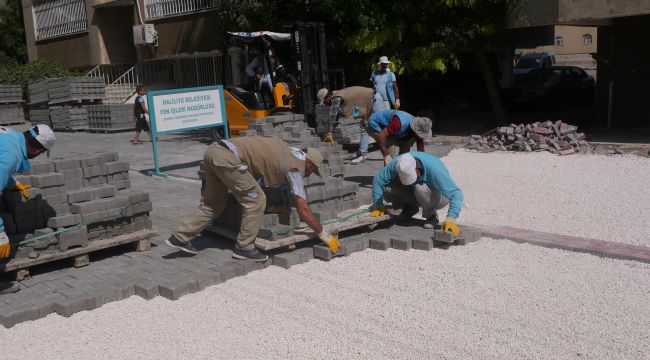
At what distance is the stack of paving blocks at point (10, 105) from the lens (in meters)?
24.0

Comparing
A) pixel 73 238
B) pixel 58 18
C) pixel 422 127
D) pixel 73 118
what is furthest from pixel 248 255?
pixel 58 18

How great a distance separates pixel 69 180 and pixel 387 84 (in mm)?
7800

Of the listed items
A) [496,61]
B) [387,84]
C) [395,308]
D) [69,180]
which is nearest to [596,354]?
[395,308]

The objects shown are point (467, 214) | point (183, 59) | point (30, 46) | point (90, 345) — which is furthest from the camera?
point (30, 46)

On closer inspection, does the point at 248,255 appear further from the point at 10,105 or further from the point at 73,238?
the point at 10,105

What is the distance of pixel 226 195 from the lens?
659 centimetres

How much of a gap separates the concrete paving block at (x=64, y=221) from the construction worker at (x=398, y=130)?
4.60m

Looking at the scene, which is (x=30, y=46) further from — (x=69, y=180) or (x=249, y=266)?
(x=249, y=266)

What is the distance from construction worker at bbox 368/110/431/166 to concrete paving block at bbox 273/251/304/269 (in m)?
3.22

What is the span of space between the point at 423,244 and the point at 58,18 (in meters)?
27.1

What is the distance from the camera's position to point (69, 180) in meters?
7.10

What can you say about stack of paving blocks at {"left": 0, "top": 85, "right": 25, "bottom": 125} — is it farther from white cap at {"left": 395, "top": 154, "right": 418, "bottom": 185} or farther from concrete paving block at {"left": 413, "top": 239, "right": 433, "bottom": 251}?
concrete paving block at {"left": 413, "top": 239, "right": 433, "bottom": 251}

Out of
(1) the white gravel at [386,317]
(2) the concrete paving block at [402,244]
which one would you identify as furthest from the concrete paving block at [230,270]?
(2) the concrete paving block at [402,244]

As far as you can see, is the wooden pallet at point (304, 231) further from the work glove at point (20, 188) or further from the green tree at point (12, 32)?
the green tree at point (12, 32)
